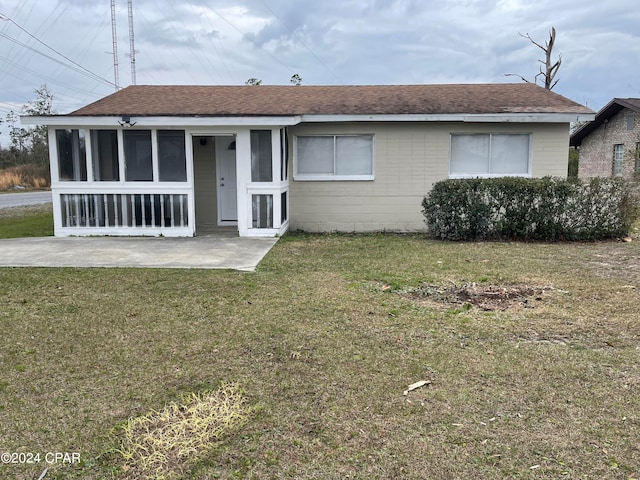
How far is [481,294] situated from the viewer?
643 cm

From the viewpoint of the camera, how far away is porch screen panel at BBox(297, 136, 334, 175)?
12695 mm

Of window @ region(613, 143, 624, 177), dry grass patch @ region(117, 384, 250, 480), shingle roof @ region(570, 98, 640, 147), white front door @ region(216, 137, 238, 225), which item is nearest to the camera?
dry grass patch @ region(117, 384, 250, 480)

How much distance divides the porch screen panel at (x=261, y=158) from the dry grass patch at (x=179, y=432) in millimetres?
8018

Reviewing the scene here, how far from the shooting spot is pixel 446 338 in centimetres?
491

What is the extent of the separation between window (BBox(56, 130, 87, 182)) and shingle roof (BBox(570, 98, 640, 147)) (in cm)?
2141

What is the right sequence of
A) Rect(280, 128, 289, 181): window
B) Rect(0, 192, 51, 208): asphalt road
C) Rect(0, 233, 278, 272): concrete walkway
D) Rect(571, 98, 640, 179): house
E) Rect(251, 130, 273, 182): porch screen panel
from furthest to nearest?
Rect(571, 98, 640, 179): house
Rect(0, 192, 51, 208): asphalt road
Rect(280, 128, 289, 181): window
Rect(251, 130, 273, 182): porch screen panel
Rect(0, 233, 278, 272): concrete walkway

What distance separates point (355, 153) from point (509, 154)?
12.2 ft

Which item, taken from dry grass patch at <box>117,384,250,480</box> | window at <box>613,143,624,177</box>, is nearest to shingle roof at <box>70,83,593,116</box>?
dry grass patch at <box>117,384,250,480</box>

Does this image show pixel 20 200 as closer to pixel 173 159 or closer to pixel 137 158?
pixel 137 158

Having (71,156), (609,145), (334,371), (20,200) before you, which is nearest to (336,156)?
(71,156)

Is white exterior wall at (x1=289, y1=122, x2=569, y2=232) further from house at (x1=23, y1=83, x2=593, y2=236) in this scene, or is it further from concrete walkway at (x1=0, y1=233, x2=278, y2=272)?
concrete walkway at (x1=0, y1=233, x2=278, y2=272)

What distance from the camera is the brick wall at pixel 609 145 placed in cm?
2727

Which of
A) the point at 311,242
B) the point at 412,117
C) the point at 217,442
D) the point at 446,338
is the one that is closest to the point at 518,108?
the point at 412,117

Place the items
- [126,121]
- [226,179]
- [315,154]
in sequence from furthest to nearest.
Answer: [226,179]
[315,154]
[126,121]
